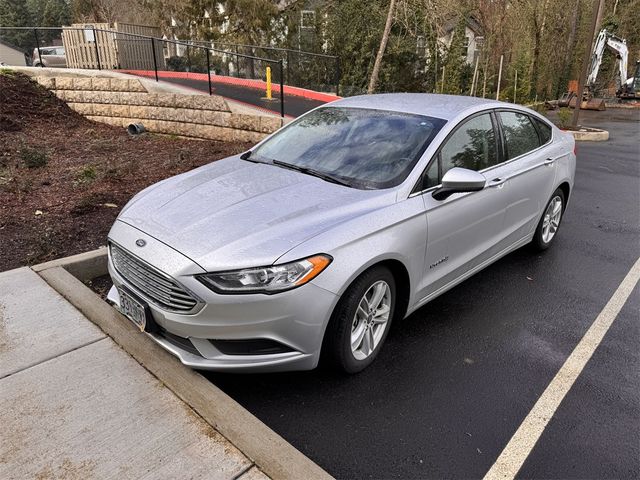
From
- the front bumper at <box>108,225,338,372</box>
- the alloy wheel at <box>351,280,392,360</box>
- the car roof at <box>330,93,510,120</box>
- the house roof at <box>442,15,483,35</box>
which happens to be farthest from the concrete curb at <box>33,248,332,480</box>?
the house roof at <box>442,15,483,35</box>

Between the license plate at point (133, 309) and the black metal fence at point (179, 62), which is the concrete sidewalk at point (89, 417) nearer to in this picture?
the license plate at point (133, 309)

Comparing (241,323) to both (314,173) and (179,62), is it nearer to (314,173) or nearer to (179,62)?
(314,173)

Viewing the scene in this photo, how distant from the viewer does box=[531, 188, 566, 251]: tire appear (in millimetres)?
4950

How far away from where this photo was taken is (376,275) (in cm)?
292

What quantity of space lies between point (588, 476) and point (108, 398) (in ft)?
8.25

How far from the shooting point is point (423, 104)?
4.00 m

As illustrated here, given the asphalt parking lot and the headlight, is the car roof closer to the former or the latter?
the asphalt parking lot

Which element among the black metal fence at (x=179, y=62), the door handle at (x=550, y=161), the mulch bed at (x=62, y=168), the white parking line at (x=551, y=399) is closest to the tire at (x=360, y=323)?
the white parking line at (x=551, y=399)

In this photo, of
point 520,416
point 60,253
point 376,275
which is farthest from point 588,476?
point 60,253

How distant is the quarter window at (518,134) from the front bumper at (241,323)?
99.4 inches

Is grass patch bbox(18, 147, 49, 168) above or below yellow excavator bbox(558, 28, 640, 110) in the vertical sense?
below

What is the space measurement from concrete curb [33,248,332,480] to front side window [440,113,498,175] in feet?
6.90

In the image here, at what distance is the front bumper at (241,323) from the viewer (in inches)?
99.8

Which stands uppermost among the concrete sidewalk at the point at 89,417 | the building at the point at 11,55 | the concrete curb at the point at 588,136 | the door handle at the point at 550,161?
the building at the point at 11,55
